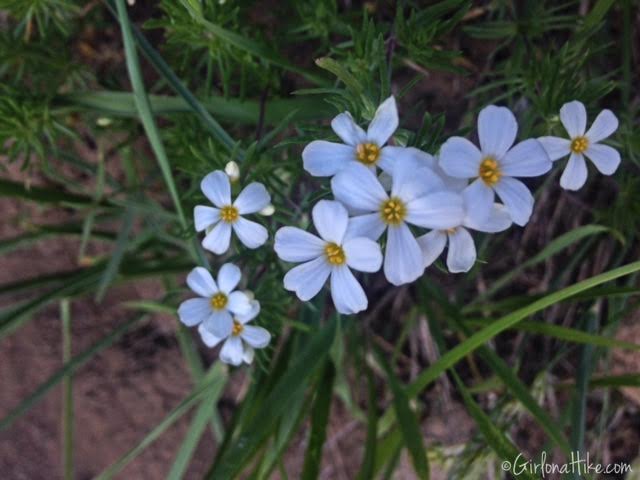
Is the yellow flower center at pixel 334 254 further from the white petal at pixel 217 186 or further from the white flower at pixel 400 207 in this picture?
the white petal at pixel 217 186

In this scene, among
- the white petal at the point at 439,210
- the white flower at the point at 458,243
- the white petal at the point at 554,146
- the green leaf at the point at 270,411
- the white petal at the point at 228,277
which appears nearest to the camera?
the white petal at the point at 439,210

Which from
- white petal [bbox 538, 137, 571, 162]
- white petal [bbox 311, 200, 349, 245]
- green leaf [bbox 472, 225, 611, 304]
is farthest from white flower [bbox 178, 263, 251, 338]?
green leaf [bbox 472, 225, 611, 304]

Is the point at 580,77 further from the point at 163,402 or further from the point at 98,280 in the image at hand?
the point at 163,402

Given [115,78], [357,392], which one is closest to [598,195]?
[357,392]

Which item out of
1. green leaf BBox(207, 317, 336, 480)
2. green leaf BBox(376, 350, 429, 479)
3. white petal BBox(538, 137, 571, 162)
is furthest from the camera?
green leaf BBox(376, 350, 429, 479)

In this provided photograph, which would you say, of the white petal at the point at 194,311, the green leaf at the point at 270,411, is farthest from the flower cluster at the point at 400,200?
the green leaf at the point at 270,411

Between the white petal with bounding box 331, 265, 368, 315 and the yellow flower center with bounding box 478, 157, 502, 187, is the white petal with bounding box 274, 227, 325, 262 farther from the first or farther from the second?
the yellow flower center with bounding box 478, 157, 502, 187
